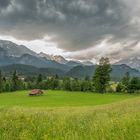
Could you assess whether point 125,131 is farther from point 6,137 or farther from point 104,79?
point 104,79

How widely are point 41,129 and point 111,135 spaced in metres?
2.58

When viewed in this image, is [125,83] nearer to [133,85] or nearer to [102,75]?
[133,85]

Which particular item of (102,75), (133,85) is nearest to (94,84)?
(102,75)

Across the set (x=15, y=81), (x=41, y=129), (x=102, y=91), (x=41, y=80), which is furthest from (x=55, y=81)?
(x=41, y=129)

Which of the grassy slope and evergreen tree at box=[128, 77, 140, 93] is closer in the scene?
the grassy slope

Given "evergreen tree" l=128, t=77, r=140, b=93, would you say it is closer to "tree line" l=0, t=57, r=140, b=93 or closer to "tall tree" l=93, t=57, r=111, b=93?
"tree line" l=0, t=57, r=140, b=93

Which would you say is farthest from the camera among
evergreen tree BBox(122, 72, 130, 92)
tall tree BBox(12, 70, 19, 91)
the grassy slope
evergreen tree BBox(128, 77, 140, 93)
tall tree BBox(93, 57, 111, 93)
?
tall tree BBox(12, 70, 19, 91)

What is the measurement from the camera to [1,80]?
141m

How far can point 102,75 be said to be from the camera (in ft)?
384

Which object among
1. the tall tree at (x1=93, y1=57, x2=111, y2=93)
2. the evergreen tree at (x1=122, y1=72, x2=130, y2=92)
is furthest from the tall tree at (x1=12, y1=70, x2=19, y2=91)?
the evergreen tree at (x1=122, y1=72, x2=130, y2=92)

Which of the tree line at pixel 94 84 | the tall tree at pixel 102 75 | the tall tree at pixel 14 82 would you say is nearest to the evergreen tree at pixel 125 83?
the tree line at pixel 94 84

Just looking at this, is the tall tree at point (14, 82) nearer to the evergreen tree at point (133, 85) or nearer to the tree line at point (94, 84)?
the tree line at point (94, 84)

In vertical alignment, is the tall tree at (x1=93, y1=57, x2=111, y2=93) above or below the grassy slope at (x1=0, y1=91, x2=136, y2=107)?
above

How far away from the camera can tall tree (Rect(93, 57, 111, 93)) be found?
383 feet
